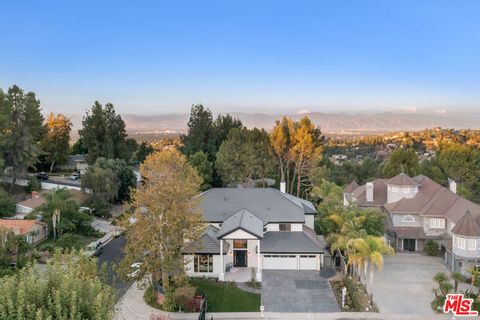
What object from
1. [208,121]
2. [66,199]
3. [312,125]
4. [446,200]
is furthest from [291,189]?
[66,199]

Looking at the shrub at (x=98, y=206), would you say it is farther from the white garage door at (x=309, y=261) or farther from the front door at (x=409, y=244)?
the front door at (x=409, y=244)

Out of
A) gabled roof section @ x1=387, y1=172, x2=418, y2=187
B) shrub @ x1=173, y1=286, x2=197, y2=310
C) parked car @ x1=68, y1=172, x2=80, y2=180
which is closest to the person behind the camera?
shrub @ x1=173, y1=286, x2=197, y2=310

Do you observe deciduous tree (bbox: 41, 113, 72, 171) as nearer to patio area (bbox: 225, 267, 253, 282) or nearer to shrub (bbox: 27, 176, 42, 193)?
shrub (bbox: 27, 176, 42, 193)

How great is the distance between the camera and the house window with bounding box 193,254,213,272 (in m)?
29.7

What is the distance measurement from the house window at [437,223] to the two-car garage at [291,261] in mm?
11683

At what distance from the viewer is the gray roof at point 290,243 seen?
30672mm

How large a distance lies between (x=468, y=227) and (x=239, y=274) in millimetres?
16578

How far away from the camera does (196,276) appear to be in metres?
29.7

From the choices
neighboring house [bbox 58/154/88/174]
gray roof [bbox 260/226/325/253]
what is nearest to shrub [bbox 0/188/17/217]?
gray roof [bbox 260/226/325/253]

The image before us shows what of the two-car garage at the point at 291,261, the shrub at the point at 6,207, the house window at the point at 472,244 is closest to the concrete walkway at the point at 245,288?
the two-car garage at the point at 291,261

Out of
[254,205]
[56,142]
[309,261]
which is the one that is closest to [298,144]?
[254,205]

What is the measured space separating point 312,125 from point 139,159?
41407mm

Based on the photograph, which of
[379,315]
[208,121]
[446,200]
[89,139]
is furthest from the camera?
[208,121]

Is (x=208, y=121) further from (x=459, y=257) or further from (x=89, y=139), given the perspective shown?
(x=459, y=257)
